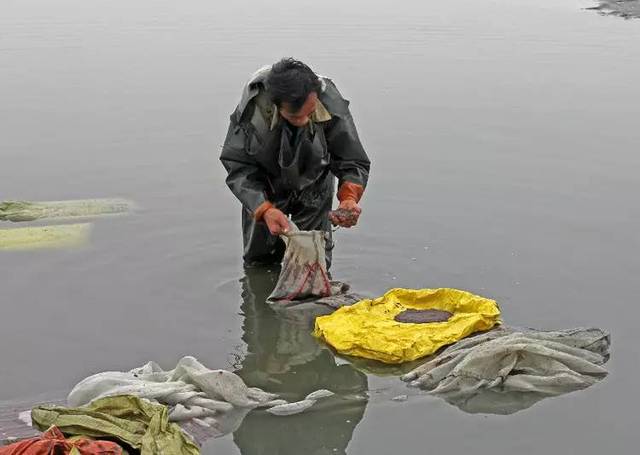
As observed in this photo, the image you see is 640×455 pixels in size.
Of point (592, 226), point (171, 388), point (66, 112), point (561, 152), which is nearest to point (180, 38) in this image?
point (66, 112)

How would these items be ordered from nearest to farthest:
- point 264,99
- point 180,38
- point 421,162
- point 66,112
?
point 264,99 → point 421,162 → point 66,112 → point 180,38

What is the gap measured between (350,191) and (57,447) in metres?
2.60

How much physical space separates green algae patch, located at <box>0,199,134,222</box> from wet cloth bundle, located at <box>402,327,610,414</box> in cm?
367

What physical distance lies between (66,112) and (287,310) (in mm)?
6228

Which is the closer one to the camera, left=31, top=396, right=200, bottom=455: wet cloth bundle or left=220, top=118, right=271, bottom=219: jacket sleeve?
left=31, top=396, right=200, bottom=455: wet cloth bundle

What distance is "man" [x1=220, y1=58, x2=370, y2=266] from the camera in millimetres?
5656

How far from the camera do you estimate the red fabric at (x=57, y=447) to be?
379cm

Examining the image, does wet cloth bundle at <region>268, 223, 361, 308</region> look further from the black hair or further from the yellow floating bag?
the black hair

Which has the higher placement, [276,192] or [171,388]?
[276,192]

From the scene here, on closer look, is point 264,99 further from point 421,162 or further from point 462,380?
point 421,162

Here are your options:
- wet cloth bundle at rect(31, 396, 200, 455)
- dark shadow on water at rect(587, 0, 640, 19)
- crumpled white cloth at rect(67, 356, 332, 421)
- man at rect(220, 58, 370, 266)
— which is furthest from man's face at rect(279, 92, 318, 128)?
dark shadow on water at rect(587, 0, 640, 19)

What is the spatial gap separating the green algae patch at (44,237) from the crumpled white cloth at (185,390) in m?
2.48

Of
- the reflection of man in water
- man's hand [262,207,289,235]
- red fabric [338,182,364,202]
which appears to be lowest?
the reflection of man in water

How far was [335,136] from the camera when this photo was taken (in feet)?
19.2
